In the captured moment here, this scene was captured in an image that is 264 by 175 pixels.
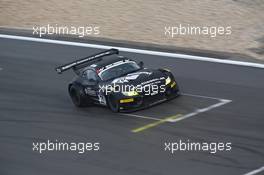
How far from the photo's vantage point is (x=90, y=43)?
2852 cm

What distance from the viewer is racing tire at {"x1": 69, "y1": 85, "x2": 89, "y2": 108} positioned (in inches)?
827

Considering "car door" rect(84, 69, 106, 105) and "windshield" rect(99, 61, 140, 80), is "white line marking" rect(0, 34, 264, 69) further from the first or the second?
"car door" rect(84, 69, 106, 105)

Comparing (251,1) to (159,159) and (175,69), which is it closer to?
(175,69)

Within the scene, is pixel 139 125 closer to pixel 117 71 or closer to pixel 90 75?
pixel 117 71

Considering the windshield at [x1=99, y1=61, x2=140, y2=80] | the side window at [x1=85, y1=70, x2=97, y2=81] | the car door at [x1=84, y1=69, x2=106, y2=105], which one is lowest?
the car door at [x1=84, y1=69, x2=106, y2=105]

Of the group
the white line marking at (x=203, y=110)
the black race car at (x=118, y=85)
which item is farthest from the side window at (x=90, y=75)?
the white line marking at (x=203, y=110)

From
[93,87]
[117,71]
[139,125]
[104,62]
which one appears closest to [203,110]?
[139,125]

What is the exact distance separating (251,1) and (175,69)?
7695mm

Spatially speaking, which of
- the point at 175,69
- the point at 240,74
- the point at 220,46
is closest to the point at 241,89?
the point at 240,74

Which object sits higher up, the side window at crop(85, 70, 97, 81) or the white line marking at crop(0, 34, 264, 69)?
the side window at crop(85, 70, 97, 81)

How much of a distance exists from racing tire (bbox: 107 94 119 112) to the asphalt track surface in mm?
183

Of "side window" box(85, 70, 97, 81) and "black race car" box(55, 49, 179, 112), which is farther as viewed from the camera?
"side window" box(85, 70, 97, 81)

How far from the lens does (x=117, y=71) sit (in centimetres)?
2067

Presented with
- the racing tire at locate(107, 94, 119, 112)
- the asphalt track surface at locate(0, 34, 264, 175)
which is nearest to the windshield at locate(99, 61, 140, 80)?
the racing tire at locate(107, 94, 119, 112)
